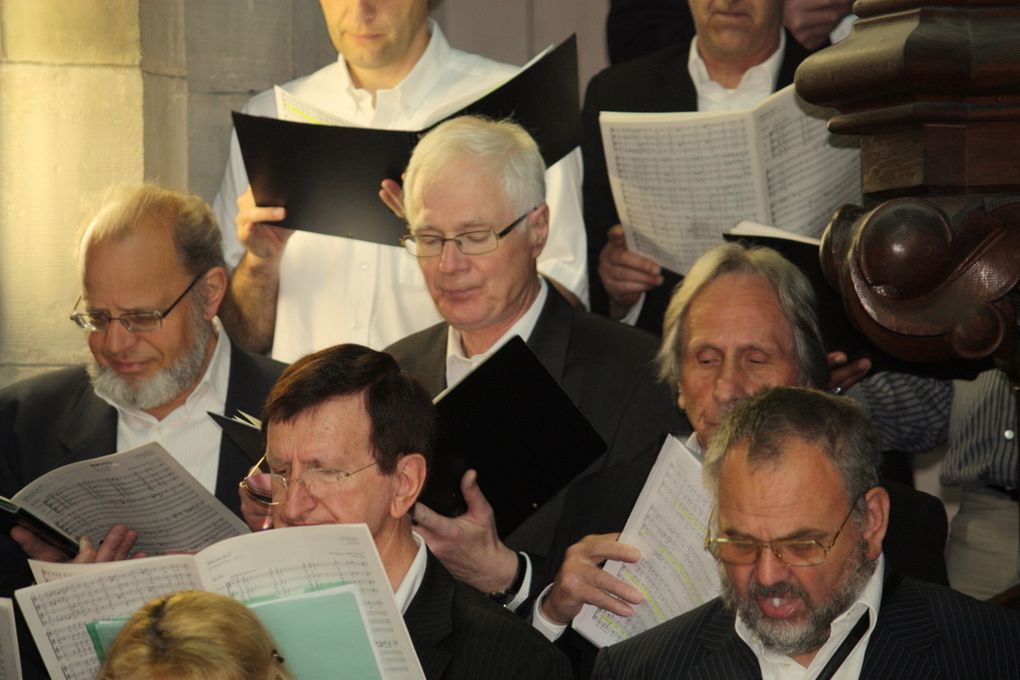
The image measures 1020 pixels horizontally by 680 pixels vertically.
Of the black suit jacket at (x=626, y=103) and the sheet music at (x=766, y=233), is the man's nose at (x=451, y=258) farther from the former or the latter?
the black suit jacket at (x=626, y=103)

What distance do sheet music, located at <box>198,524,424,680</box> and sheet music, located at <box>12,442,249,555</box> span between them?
69cm

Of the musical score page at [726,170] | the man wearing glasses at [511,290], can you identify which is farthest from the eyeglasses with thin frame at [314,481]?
the musical score page at [726,170]

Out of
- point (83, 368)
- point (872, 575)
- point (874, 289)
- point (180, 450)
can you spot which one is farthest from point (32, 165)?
point (874, 289)

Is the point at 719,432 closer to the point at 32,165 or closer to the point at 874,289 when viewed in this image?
the point at 874,289

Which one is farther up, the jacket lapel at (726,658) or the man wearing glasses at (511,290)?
the man wearing glasses at (511,290)

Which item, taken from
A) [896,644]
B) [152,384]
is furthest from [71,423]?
[896,644]

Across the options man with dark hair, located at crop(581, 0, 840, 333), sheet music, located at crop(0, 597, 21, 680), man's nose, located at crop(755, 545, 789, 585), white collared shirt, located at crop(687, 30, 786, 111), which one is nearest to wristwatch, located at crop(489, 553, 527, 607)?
man's nose, located at crop(755, 545, 789, 585)

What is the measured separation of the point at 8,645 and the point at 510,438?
1.04 metres

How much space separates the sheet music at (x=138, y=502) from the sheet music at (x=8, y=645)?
443 millimetres

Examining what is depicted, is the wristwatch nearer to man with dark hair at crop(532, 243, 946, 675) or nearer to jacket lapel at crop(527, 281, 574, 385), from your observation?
man with dark hair at crop(532, 243, 946, 675)

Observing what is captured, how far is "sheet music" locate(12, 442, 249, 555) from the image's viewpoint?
139 inches

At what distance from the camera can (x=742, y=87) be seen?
4562mm

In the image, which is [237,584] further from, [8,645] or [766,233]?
[766,233]

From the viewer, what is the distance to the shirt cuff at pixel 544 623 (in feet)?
11.1
